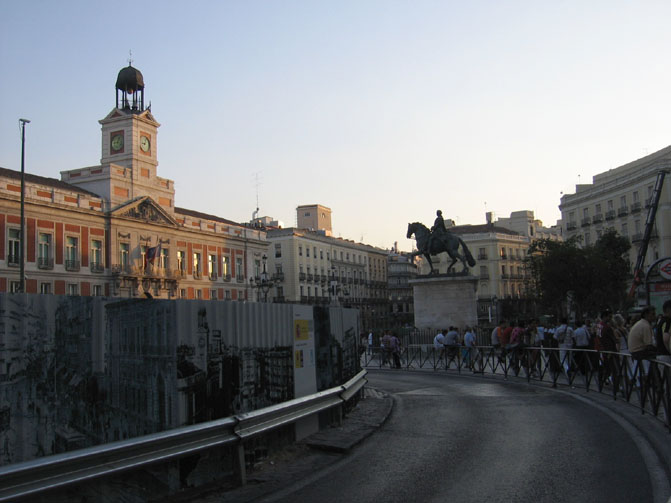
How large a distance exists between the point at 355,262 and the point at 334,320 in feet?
320

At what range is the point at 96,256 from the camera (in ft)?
190

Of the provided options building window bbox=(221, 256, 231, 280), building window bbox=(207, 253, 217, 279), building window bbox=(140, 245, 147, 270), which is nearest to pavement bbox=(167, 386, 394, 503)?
building window bbox=(140, 245, 147, 270)

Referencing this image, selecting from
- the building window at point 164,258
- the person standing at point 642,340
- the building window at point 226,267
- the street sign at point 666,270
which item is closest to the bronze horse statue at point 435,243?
the street sign at point 666,270

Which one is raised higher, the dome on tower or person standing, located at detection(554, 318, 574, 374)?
the dome on tower

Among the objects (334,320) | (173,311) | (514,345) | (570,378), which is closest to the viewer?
(173,311)

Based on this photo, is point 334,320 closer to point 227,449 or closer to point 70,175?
point 227,449

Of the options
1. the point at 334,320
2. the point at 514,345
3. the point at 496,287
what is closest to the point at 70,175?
the point at 514,345

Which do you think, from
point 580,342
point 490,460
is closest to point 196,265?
point 580,342

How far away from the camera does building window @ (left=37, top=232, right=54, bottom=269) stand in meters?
51.7

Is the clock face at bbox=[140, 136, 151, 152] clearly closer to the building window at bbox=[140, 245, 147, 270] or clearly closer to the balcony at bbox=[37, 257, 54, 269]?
the building window at bbox=[140, 245, 147, 270]

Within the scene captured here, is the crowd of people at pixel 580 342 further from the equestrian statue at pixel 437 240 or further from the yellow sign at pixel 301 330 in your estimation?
the yellow sign at pixel 301 330

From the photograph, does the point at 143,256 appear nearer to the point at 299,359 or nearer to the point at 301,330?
the point at 301,330

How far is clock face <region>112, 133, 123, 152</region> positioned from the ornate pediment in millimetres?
7008

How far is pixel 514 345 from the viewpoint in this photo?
73.4ft
